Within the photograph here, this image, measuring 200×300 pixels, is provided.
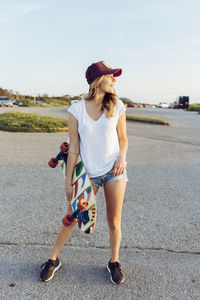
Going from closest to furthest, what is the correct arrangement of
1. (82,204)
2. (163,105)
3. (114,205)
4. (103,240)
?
(82,204), (114,205), (103,240), (163,105)

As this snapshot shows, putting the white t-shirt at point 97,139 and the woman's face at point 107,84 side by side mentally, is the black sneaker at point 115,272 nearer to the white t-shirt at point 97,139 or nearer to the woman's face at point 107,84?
the white t-shirt at point 97,139

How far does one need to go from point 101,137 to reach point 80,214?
2.07 ft

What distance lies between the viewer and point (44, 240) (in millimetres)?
3162

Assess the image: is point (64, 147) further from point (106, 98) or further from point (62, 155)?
point (106, 98)

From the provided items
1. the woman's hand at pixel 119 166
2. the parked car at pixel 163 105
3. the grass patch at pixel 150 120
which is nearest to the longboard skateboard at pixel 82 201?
the woman's hand at pixel 119 166

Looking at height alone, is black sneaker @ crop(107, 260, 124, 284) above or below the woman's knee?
below

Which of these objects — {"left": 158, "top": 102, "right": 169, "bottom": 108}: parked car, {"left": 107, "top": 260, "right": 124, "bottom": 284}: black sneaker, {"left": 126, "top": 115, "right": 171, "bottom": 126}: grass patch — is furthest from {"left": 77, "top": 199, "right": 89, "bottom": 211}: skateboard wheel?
{"left": 158, "top": 102, "right": 169, "bottom": 108}: parked car

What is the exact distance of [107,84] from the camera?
96.8 inches

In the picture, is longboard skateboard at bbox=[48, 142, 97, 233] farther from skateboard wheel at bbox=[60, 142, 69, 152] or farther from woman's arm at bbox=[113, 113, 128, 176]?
woman's arm at bbox=[113, 113, 128, 176]

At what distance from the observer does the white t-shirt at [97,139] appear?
7.96ft

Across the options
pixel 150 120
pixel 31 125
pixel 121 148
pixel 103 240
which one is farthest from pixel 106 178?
pixel 150 120

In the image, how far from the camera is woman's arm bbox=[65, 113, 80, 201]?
2.46 m

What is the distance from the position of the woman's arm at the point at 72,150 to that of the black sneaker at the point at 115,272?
70 centimetres

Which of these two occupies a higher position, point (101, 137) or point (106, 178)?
point (101, 137)
